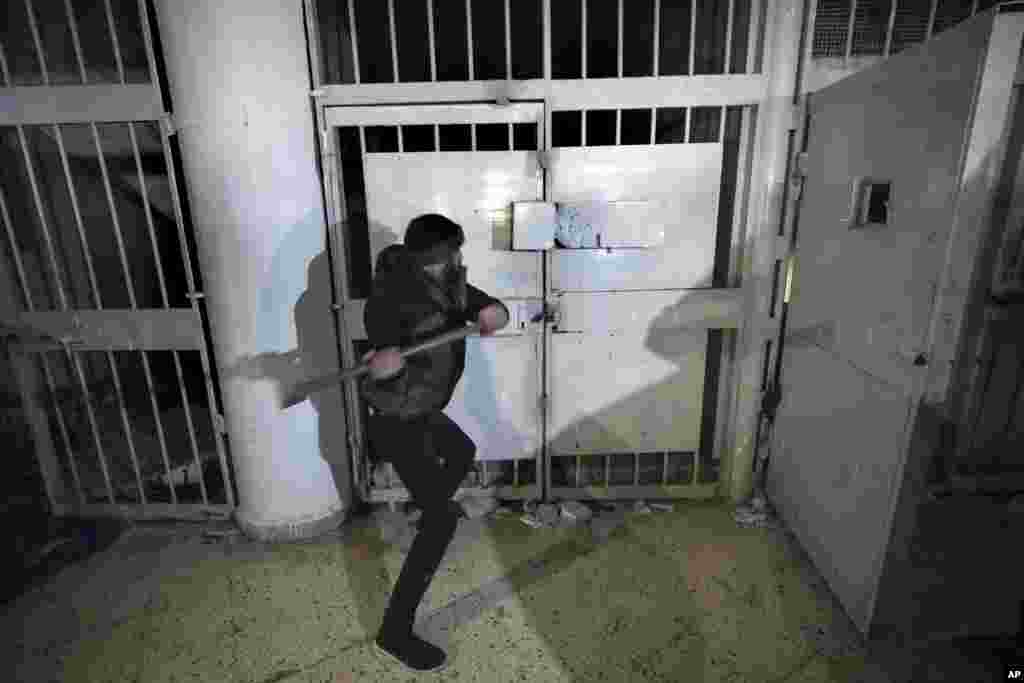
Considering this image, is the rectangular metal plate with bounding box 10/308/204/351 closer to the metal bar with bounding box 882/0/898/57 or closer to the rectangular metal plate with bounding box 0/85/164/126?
the rectangular metal plate with bounding box 0/85/164/126

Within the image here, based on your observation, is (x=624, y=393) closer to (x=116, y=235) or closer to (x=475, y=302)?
(x=475, y=302)

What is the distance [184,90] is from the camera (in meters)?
2.64

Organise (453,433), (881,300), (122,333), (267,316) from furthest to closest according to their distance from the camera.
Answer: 1. (122,333)
2. (267,316)
3. (453,433)
4. (881,300)

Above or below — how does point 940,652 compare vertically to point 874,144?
below

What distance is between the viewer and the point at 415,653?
2385mm

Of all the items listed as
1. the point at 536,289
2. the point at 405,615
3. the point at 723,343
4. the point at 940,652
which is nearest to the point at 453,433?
the point at 405,615

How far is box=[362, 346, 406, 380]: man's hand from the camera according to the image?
217 cm

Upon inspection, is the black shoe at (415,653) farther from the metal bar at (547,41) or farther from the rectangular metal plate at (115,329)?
the metal bar at (547,41)

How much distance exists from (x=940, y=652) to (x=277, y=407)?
3.46m

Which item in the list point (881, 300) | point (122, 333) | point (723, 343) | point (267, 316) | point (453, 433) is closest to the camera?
point (881, 300)

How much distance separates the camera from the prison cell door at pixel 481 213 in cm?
297

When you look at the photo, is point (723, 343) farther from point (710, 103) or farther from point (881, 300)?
point (710, 103)

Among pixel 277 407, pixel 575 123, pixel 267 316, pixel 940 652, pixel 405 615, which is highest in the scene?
pixel 575 123

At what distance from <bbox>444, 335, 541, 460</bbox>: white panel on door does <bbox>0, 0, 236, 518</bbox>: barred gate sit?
1.55 meters
